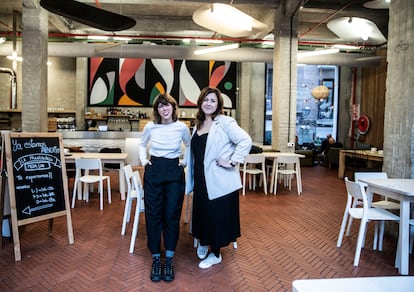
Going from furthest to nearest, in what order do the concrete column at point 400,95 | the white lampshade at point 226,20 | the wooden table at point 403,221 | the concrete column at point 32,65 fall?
1. the concrete column at point 32,65
2. the white lampshade at point 226,20
3. the concrete column at point 400,95
4. the wooden table at point 403,221

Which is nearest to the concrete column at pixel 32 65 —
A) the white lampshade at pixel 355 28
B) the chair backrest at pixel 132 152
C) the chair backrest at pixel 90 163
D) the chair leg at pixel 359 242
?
the chair backrest at pixel 132 152

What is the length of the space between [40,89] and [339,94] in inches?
455

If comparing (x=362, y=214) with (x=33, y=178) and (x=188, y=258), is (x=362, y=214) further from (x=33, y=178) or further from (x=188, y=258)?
(x=33, y=178)

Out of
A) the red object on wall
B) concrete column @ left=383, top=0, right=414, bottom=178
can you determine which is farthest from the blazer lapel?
the red object on wall

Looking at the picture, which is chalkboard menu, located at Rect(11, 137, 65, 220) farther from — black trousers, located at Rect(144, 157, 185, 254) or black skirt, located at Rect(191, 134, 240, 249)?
black skirt, located at Rect(191, 134, 240, 249)

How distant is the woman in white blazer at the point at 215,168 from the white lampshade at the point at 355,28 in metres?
5.05

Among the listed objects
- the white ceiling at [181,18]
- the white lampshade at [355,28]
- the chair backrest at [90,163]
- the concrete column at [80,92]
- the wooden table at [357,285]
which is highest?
the white ceiling at [181,18]

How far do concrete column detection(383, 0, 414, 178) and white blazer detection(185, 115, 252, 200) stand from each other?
2.29m

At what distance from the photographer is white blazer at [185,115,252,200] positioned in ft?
9.37

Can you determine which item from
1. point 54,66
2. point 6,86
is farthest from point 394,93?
point 6,86

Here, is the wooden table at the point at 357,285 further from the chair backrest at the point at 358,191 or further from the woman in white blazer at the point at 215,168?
the chair backrest at the point at 358,191

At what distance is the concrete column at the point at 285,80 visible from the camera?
846 cm

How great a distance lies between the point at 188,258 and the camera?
3322 mm

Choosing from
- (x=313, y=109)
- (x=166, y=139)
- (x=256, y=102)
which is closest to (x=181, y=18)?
(x=256, y=102)
